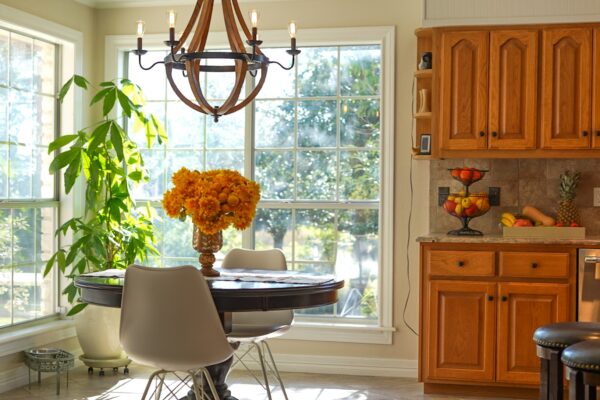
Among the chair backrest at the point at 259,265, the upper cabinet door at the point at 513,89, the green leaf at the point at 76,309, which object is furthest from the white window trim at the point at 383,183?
the green leaf at the point at 76,309

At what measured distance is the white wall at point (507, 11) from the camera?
5137mm

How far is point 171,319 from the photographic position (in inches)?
140

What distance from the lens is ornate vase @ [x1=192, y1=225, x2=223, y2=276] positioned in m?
4.10

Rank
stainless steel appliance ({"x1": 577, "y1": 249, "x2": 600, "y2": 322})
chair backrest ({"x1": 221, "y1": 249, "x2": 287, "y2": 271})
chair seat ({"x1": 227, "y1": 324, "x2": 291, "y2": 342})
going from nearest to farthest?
1. chair seat ({"x1": 227, "y1": 324, "x2": 291, "y2": 342})
2. chair backrest ({"x1": 221, "y1": 249, "x2": 287, "y2": 271})
3. stainless steel appliance ({"x1": 577, "y1": 249, "x2": 600, "y2": 322})

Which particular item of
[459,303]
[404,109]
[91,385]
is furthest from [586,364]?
[91,385]

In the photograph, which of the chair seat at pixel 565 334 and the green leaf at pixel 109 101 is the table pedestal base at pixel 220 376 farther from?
the green leaf at pixel 109 101

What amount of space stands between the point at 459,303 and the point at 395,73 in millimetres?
1570

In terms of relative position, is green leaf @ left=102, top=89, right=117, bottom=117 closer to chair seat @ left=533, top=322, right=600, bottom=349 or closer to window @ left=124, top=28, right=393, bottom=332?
window @ left=124, top=28, right=393, bottom=332

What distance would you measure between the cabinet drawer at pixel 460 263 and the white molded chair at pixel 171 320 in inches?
71.0

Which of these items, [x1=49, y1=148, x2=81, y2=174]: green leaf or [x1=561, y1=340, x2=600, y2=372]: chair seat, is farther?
[x1=49, y1=148, x2=81, y2=174]: green leaf

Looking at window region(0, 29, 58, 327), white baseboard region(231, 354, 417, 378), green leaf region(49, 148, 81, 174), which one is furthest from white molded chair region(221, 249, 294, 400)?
window region(0, 29, 58, 327)

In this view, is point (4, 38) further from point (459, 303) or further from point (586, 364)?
point (586, 364)

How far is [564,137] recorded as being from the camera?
17.0 ft

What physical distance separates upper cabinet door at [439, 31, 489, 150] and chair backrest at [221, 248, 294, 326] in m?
1.33
